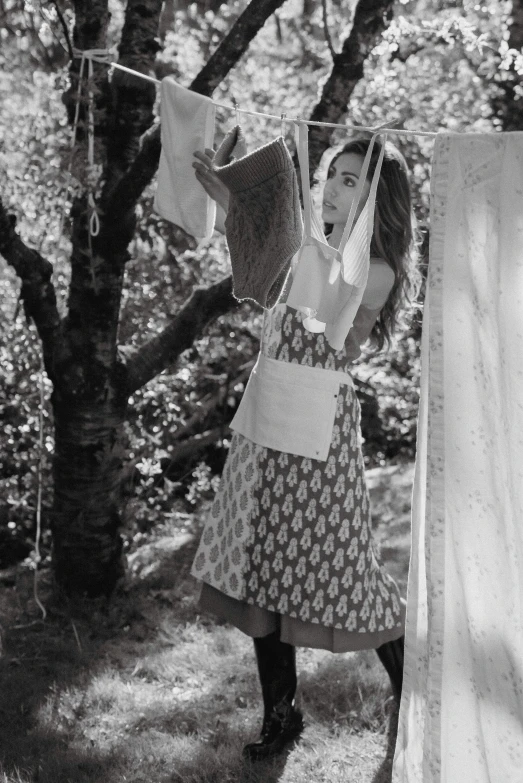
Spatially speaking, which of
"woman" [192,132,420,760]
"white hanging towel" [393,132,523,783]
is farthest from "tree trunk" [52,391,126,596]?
"white hanging towel" [393,132,523,783]

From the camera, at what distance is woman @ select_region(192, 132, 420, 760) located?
2332 millimetres

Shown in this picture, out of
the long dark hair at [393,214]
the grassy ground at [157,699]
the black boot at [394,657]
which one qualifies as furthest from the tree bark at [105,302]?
the black boot at [394,657]

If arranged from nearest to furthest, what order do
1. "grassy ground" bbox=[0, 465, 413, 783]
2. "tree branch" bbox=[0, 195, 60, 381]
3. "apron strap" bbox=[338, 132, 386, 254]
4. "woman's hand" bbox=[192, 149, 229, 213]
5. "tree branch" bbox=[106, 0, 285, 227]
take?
"apron strap" bbox=[338, 132, 386, 254], "woman's hand" bbox=[192, 149, 229, 213], "grassy ground" bbox=[0, 465, 413, 783], "tree branch" bbox=[106, 0, 285, 227], "tree branch" bbox=[0, 195, 60, 381]

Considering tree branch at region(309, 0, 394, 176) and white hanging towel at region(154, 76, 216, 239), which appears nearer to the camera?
white hanging towel at region(154, 76, 216, 239)

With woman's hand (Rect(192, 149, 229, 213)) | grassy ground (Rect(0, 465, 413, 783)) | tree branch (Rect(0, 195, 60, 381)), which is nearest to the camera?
woman's hand (Rect(192, 149, 229, 213))

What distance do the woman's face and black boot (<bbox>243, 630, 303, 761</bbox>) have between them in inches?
45.7

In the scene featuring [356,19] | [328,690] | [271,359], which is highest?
[356,19]

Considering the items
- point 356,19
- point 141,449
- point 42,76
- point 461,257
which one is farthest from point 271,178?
point 42,76

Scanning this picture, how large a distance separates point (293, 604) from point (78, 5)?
2063 millimetres

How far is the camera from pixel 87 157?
2.90 m

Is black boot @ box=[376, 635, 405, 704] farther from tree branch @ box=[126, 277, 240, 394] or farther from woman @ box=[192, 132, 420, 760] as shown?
tree branch @ box=[126, 277, 240, 394]

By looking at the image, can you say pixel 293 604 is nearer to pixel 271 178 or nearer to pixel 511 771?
pixel 511 771

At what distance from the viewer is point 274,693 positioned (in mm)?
2498

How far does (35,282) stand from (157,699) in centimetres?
148
